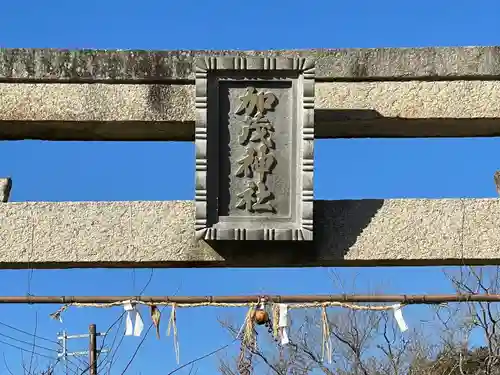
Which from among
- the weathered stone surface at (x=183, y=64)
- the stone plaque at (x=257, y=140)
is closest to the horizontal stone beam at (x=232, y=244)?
the stone plaque at (x=257, y=140)

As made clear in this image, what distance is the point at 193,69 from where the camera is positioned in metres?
4.71

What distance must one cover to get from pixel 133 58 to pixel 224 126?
74 centimetres

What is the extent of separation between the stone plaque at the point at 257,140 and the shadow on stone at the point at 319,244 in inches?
6.8

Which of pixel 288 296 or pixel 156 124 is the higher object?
pixel 156 124

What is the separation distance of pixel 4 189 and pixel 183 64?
1276 mm

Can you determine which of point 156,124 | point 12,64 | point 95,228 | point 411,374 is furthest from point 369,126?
point 411,374

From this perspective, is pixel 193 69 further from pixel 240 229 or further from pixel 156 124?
pixel 240 229

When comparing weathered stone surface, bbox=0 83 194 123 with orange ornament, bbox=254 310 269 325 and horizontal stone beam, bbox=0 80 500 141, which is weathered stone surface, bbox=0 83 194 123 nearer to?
horizontal stone beam, bbox=0 80 500 141

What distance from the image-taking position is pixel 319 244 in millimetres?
4676

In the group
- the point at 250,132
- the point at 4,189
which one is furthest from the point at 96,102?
the point at 250,132

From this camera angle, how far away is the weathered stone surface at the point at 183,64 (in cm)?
477

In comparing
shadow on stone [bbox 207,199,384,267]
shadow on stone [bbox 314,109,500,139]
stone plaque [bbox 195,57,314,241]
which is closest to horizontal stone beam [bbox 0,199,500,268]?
shadow on stone [bbox 207,199,384,267]

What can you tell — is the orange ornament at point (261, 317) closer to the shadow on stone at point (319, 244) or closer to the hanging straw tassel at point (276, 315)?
the hanging straw tassel at point (276, 315)

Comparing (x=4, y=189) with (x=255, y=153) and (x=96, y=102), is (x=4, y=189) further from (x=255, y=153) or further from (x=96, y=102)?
(x=255, y=153)
